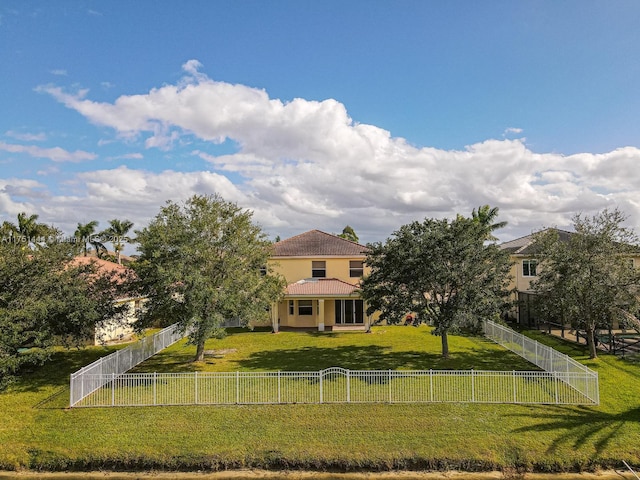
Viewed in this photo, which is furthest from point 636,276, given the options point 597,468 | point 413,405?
point 413,405

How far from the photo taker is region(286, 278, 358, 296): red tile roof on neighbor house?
30875mm

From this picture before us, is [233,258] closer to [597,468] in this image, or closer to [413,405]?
[413,405]

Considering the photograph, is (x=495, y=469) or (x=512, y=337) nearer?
(x=495, y=469)

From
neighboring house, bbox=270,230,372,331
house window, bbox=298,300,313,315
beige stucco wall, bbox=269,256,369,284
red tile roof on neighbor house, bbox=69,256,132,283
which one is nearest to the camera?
red tile roof on neighbor house, bbox=69,256,132,283

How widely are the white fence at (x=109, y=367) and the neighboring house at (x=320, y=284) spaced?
10.0 m

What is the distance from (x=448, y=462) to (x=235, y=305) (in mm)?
11214

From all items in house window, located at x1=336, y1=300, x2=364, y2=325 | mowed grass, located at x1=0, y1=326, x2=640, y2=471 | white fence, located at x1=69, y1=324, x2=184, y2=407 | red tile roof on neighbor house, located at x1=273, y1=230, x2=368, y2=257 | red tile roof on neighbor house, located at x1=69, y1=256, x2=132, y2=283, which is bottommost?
mowed grass, located at x1=0, y1=326, x2=640, y2=471

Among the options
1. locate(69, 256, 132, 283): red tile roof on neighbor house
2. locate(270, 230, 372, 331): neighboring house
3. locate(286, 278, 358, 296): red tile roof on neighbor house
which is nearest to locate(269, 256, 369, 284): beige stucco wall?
locate(270, 230, 372, 331): neighboring house

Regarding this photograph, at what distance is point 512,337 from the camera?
918 inches

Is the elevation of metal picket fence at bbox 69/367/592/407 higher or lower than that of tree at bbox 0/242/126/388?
lower

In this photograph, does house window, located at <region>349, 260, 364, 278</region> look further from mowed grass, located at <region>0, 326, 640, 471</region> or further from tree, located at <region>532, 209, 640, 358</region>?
mowed grass, located at <region>0, 326, 640, 471</region>

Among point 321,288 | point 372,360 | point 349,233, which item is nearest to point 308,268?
point 321,288

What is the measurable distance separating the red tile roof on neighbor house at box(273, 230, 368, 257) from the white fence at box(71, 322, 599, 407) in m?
17.5

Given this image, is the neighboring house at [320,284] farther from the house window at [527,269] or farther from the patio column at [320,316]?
the house window at [527,269]
